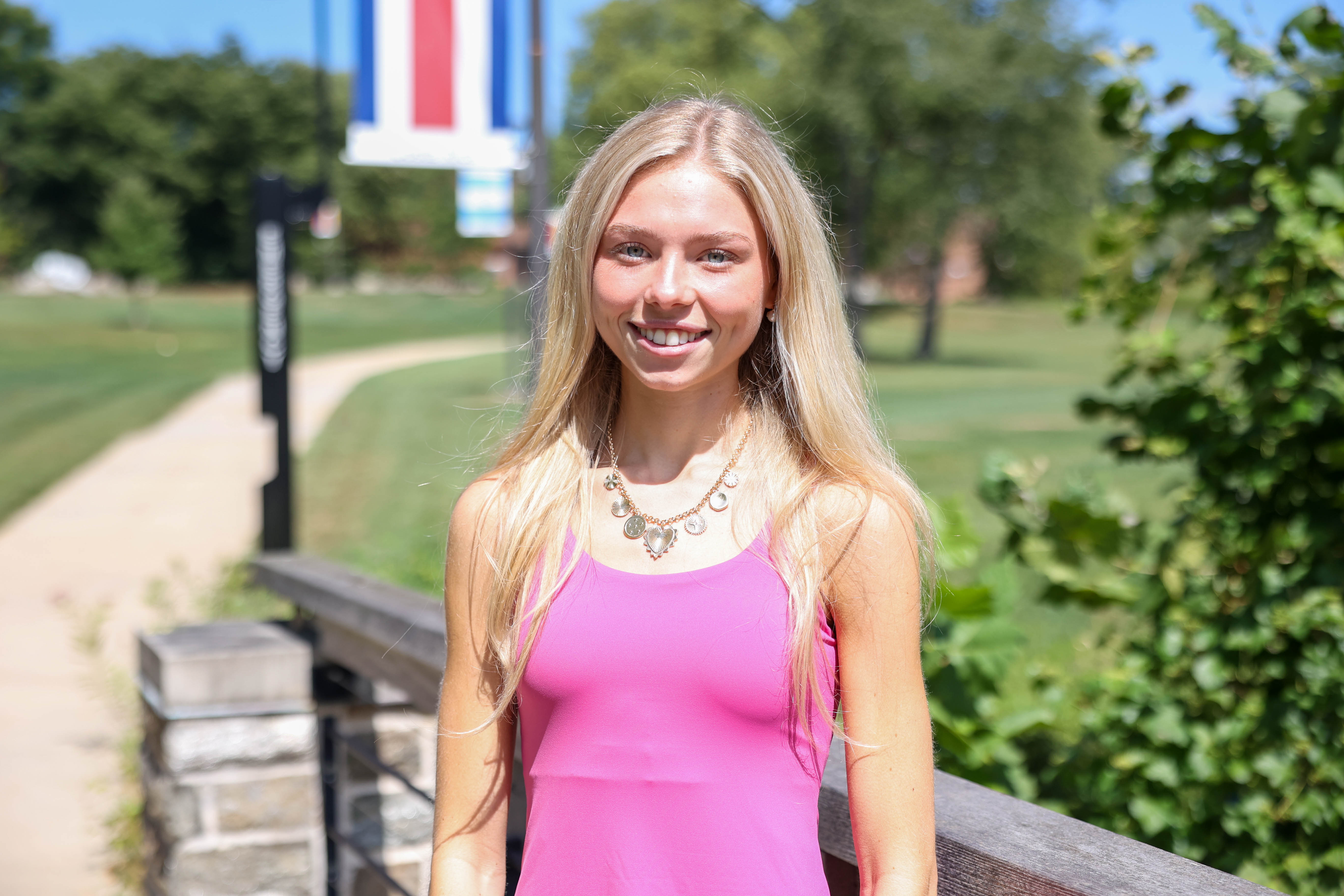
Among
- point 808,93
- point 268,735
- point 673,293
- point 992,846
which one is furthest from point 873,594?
point 808,93

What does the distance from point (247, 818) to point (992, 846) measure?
240 cm

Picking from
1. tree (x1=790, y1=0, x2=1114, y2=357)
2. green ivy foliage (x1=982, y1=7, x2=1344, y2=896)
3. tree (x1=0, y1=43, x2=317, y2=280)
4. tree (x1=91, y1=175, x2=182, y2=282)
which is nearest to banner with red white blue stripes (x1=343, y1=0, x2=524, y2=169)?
green ivy foliage (x1=982, y1=7, x2=1344, y2=896)

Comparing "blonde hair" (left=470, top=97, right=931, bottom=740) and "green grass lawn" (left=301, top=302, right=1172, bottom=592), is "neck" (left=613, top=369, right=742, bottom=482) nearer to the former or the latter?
"blonde hair" (left=470, top=97, right=931, bottom=740)

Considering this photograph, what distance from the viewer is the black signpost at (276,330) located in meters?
5.05

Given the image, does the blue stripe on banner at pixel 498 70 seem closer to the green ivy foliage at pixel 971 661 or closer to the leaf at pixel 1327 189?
the green ivy foliage at pixel 971 661

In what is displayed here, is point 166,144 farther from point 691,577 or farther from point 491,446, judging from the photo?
point 691,577

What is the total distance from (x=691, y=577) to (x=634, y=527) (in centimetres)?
13

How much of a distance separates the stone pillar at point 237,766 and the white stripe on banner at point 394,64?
1.65m

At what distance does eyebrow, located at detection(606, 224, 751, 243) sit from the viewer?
5.17 feet

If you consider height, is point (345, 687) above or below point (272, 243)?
below

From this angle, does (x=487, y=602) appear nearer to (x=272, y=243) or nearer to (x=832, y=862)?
(x=832, y=862)

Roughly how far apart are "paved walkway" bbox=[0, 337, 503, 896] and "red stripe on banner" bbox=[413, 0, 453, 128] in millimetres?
1633

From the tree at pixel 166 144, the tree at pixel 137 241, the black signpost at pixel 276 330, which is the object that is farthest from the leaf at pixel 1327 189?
the tree at pixel 166 144

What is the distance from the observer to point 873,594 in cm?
148
